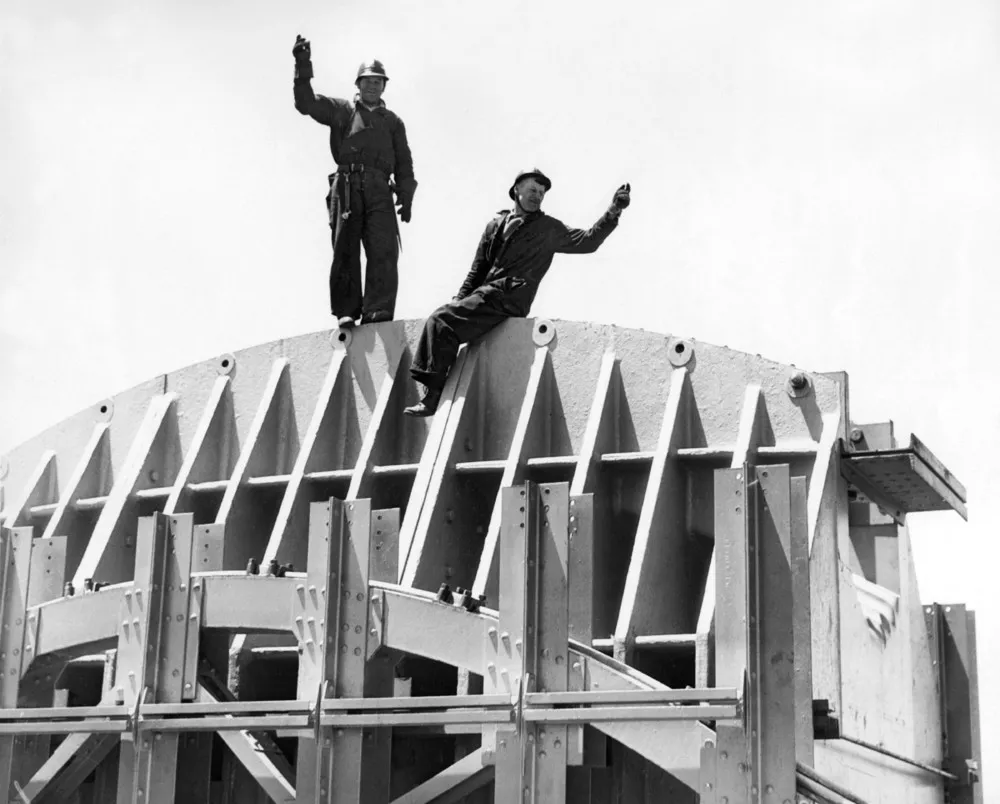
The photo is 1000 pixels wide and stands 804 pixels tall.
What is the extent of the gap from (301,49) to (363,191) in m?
1.64

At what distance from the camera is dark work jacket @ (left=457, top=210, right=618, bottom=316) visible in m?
18.0

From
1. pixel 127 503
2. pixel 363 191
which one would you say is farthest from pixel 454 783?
pixel 363 191

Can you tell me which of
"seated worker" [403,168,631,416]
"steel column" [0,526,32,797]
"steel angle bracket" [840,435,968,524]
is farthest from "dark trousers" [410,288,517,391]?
"steel column" [0,526,32,797]

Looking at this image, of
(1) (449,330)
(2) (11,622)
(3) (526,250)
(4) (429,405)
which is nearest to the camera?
(2) (11,622)

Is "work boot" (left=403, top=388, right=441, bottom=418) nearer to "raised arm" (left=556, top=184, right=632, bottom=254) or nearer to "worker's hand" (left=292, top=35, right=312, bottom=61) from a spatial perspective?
"raised arm" (left=556, top=184, right=632, bottom=254)

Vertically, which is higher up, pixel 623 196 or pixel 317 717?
pixel 623 196

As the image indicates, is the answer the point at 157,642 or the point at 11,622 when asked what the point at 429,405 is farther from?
the point at 11,622

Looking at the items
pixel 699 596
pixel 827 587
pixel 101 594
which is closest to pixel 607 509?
pixel 699 596

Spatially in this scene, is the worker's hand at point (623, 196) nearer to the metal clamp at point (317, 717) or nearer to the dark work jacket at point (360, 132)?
the dark work jacket at point (360, 132)

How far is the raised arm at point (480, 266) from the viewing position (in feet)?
59.9

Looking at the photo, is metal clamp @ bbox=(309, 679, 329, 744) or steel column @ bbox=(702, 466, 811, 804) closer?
steel column @ bbox=(702, 466, 811, 804)

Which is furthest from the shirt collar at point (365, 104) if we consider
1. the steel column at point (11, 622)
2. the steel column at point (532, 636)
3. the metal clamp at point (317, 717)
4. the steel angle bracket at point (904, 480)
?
the metal clamp at point (317, 717)

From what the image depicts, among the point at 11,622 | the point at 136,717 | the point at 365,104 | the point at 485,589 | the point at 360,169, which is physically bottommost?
the point at 136,717

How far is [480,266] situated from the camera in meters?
18.4
